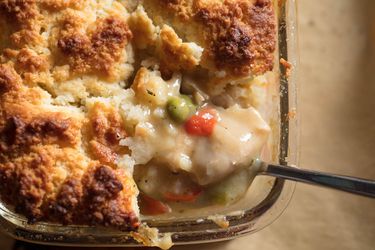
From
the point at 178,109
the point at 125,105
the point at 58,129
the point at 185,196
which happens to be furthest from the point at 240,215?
the point at 58,129

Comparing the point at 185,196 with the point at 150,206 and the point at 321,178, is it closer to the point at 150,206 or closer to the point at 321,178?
the point at 150,206

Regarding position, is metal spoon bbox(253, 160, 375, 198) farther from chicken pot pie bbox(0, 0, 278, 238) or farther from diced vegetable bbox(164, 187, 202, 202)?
diced vegetable bbox(164, 187, 202, 202)

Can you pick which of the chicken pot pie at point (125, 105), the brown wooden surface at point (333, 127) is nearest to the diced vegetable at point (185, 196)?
the chicken pot pie at point (125, 105)

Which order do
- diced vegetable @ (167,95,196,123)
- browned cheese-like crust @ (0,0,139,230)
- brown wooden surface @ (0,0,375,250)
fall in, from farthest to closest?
1. brown wooden surface @ (0,0,375,250)
2. diced vegetable @ (167,95,196,123)
3. browned cheese-like crust @ (0,0,139,230)

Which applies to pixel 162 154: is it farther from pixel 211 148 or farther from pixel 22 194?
pixel 22 194

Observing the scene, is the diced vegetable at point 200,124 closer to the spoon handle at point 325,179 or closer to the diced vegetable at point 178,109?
the diced vegetable at point 178,109

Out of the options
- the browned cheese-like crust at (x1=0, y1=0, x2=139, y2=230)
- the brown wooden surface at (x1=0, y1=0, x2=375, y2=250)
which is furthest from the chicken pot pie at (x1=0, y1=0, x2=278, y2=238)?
the brown wooden surface at (x1=0, y1=0, x2=375, y2=250)
